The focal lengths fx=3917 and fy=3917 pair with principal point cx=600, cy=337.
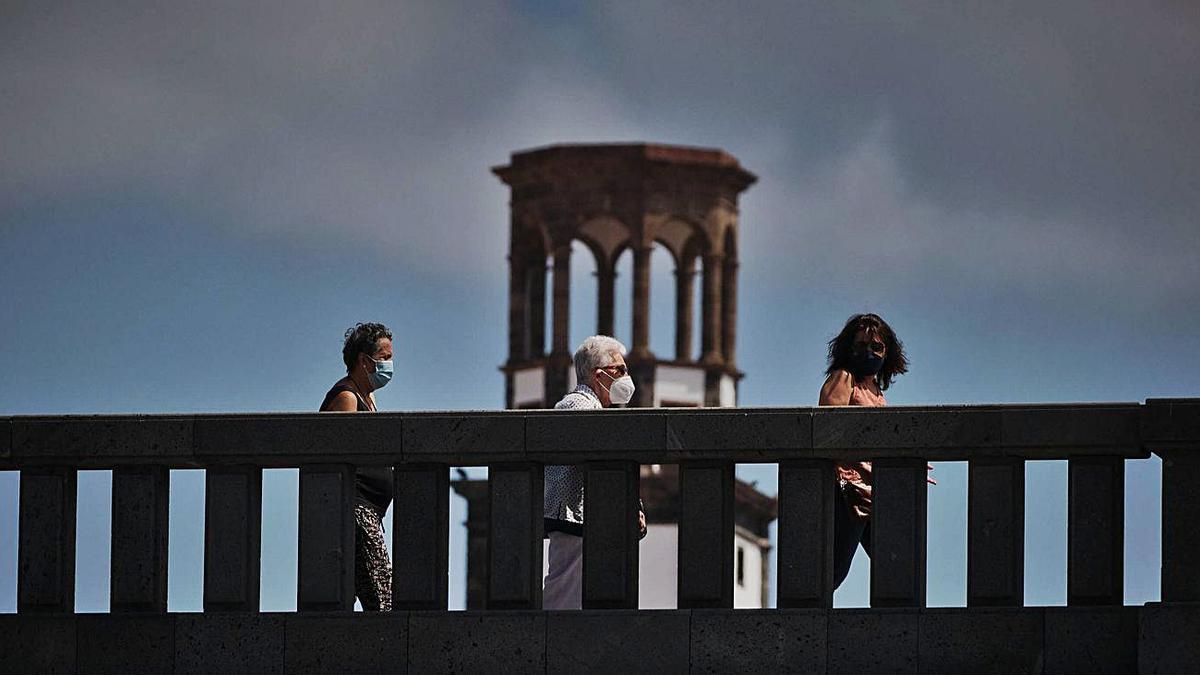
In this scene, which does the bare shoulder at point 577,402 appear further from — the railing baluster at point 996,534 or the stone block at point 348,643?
the railing baluster at point 996,534

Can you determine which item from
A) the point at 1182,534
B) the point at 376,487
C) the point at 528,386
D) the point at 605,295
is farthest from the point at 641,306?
the point at 1182,534

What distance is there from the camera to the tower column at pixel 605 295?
9875 cm

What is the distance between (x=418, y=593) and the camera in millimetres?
18203

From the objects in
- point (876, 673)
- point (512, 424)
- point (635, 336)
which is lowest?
point (876, 673)

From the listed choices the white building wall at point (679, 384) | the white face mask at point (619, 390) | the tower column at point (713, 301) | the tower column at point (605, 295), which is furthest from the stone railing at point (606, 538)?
the tower column at point (713, 301)

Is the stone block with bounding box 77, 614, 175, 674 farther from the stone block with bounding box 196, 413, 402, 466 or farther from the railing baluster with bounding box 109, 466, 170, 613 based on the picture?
the stone block with bounding box 196, 413, 402, 466

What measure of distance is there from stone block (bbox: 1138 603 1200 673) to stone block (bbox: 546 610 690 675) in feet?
6.96

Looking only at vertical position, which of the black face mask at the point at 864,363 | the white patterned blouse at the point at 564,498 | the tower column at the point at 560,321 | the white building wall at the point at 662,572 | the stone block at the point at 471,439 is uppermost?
the tower column at the point at 560,321

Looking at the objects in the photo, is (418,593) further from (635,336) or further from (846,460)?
(635,336)

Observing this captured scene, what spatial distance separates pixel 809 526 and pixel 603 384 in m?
2.30

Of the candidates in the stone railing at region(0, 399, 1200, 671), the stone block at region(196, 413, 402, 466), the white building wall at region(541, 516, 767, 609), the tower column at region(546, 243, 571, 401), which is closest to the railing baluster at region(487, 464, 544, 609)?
the stone railing at region(0, 399, 1200, 671)

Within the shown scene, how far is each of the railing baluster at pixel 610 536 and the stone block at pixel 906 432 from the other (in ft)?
3.06

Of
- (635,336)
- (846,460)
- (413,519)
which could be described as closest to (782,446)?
(846,460)

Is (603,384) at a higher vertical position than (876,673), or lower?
higher
